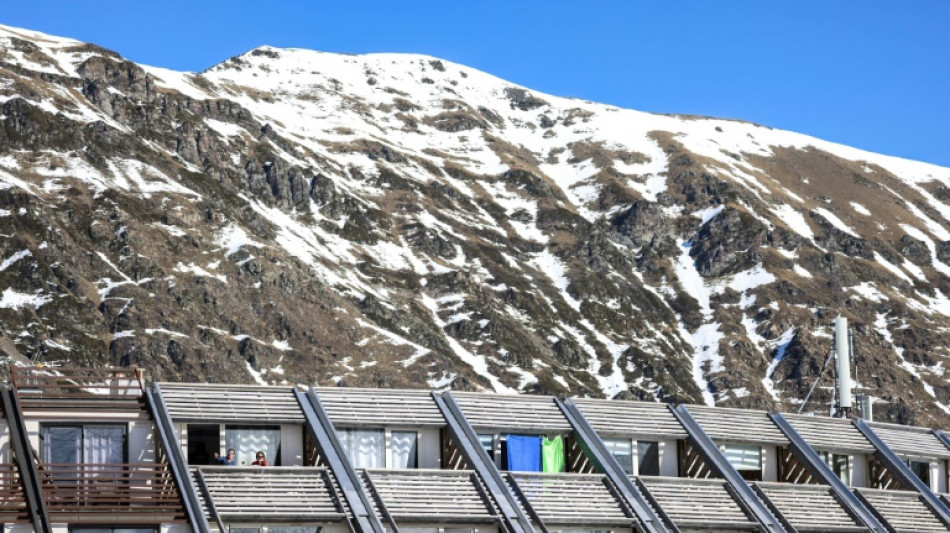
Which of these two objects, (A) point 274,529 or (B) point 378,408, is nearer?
(A) point 274,529

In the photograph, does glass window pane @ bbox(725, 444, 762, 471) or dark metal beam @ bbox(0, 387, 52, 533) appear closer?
dark metal beam @ bbox(0, 387, 52, 533)

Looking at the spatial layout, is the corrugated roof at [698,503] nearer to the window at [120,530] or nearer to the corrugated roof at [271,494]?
the corrugated roof at [271,494]

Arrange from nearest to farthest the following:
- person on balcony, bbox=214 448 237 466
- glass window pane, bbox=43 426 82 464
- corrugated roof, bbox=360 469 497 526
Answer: glass window pane, bbox=43 426 82 464 → person on balcony, bbox=214 448 237 466 → corrugated roof, bbox=360 469 497 526

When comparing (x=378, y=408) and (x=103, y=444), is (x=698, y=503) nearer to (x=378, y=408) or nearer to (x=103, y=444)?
(x=378, y=408)

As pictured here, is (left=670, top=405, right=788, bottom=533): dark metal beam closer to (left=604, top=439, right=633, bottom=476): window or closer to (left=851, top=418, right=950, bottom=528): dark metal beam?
(left=604, top=439, right=633, bottom=476): window

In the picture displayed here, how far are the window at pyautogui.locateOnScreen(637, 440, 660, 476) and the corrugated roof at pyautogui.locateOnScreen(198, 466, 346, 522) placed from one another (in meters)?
15.9

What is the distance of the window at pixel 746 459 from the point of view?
72938 millimetres

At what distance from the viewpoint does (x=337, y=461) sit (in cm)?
6169

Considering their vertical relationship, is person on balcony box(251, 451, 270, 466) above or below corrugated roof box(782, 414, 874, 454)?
below

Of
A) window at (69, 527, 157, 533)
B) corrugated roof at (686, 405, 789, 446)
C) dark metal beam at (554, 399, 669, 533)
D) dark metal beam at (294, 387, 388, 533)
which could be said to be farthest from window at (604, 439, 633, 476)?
window at (69, 527, 157, 533)

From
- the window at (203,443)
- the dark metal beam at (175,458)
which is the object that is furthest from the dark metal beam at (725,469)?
the dark metal beam at (175,458)

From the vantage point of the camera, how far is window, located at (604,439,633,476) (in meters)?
69.4

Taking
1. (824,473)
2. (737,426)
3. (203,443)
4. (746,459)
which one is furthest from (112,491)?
(824,473)

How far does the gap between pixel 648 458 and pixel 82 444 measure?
970 inches
